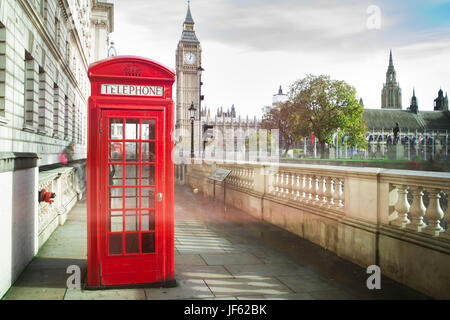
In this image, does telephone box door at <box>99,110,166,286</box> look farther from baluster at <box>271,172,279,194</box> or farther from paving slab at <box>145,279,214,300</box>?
baluster at <box>271,172,279,194</box>

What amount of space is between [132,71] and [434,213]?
4.16 m

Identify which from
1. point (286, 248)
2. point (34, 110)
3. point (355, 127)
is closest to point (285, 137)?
point (355, 127)

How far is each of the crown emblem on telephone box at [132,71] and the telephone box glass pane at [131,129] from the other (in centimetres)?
58

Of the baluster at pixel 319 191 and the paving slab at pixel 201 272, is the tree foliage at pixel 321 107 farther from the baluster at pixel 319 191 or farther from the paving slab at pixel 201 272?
the paving slab at pixel 201 272

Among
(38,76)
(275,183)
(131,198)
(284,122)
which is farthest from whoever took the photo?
(284,122)

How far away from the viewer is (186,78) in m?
132

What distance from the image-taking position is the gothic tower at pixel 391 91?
5241 inches

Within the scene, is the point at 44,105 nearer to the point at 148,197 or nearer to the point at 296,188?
the point at 296,188

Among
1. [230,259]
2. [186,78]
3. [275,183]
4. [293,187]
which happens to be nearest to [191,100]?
[186,78]

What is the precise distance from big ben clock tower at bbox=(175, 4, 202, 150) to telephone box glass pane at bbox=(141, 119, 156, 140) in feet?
407

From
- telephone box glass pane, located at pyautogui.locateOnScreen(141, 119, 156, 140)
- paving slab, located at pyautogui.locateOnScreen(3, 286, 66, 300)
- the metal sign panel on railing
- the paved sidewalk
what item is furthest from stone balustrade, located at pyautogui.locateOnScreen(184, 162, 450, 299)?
paving slab, located at pyautogui.locateOnScreen(3, 286, 66, 300)

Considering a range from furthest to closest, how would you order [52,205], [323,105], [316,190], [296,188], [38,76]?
1. [323,105]
2. [38,76]
3. [52,205]
4. [296,188]
5. [316,190]
